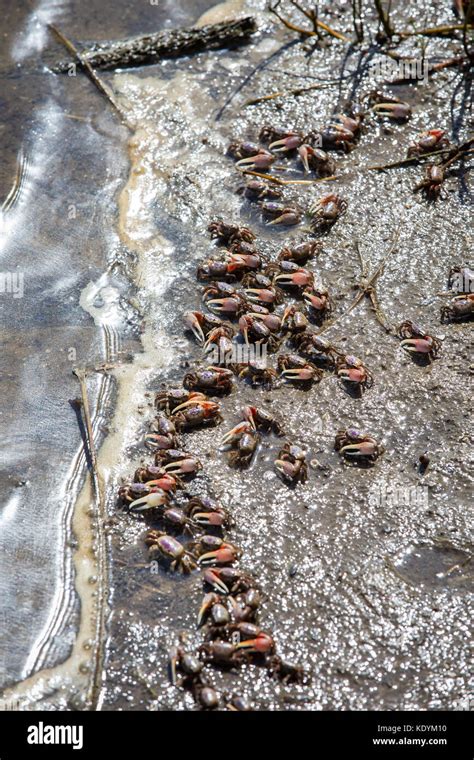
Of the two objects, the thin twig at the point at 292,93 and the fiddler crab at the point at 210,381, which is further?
the thin twig at the point at 292,93

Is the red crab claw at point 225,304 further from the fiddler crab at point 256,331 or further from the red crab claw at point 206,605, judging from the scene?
the red crab claw at point 206,605

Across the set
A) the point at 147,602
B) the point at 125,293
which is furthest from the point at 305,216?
the point at 147,602

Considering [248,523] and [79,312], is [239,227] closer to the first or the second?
[79,312]

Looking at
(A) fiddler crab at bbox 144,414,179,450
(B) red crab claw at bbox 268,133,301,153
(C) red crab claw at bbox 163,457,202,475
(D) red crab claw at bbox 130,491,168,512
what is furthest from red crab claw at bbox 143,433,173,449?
(B) red crab claw at bbox 268,133,301,153

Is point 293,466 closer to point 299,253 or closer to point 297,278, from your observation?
point 297,278

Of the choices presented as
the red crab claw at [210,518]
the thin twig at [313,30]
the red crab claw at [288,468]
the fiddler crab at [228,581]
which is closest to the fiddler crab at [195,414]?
the red crab claw at [288,468]

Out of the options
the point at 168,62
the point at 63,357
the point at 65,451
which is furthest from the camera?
the point at 168,62
